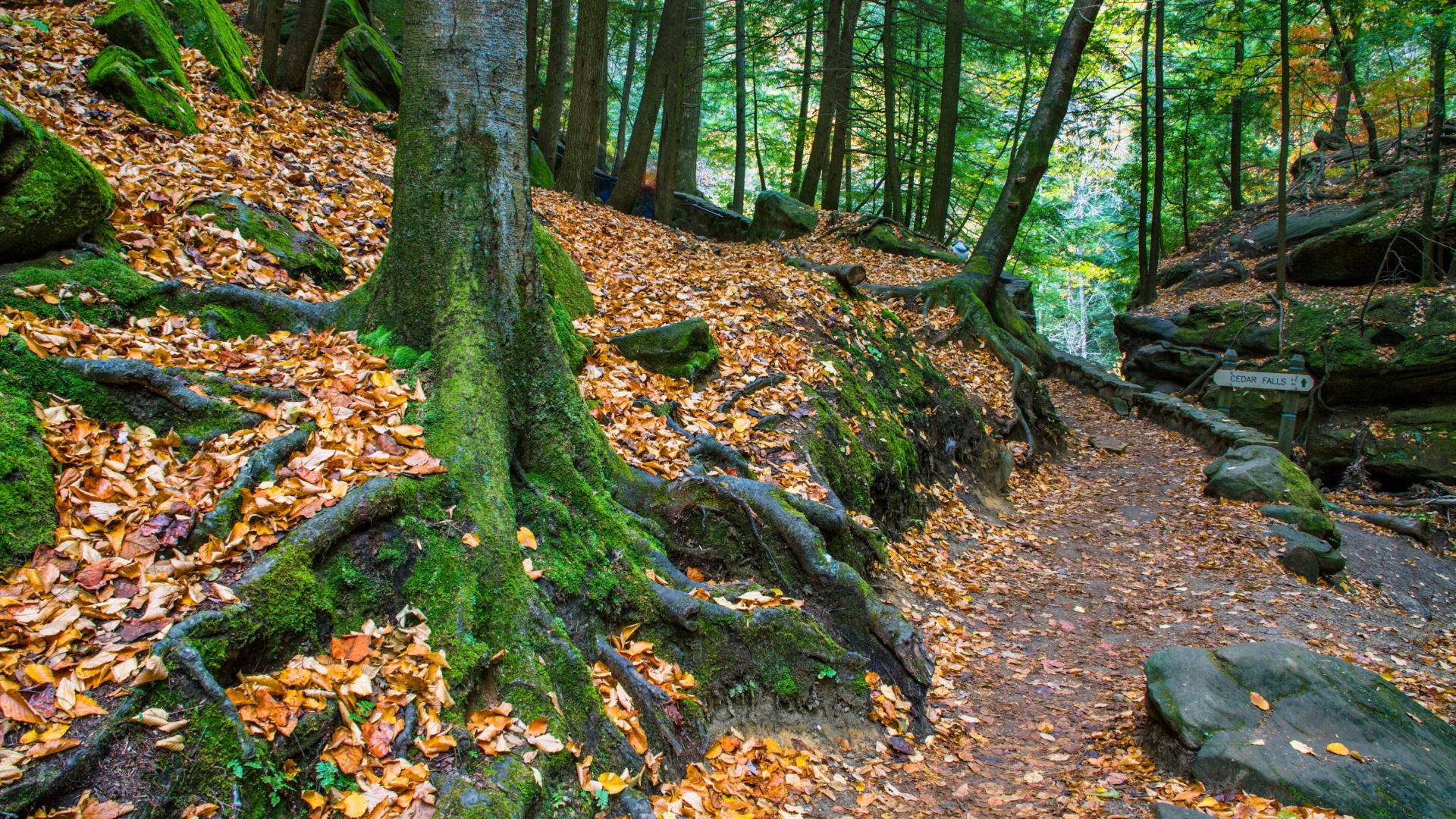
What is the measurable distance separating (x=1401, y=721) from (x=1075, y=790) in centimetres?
182

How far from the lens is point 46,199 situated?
383cm

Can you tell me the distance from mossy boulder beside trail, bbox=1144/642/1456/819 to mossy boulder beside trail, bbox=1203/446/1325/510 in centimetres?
577

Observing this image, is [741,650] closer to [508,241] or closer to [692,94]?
[508,241]

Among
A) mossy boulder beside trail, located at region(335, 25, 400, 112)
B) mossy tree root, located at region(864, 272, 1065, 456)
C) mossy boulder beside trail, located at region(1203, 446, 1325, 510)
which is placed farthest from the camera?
mossy tree root, located at region(864, 272, 1065, 456)

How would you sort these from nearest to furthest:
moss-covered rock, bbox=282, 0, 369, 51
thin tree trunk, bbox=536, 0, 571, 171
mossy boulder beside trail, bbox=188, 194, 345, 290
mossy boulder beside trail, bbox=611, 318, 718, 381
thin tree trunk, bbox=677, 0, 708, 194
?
mossy boulder beside trail, bbox=188, 194, 345, 290, mossy boulder beside trail, bbox=611, 318, 718, 381, moss-covered rock, bbox=282, 0, 369, 51, thin tree trunk, bbox=536, 0, 571, 171, thin tree trunk, bbox=677, 0, 708, 194

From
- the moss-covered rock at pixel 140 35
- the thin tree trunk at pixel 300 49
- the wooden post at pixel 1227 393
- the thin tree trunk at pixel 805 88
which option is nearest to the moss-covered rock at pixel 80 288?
the moss-covered rock at pixel 140 35

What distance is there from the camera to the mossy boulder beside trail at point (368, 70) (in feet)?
35.0

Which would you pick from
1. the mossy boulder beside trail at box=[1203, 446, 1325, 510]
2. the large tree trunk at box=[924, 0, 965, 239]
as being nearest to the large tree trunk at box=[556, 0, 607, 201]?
the large tree trunk at box=[924, 0, 965, 239]

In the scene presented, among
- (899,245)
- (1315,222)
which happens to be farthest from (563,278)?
(1315,222)

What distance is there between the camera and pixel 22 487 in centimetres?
257

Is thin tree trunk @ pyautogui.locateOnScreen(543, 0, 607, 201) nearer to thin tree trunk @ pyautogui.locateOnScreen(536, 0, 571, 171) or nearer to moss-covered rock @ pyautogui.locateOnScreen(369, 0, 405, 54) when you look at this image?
thin tree trunk @ pyautogui.locateOnScreen(536, 0, 571, 171)

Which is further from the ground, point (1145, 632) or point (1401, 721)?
point (1401, 721)

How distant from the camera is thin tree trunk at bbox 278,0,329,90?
956 centimetres

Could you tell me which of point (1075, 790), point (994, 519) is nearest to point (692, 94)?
point (994, 519)
